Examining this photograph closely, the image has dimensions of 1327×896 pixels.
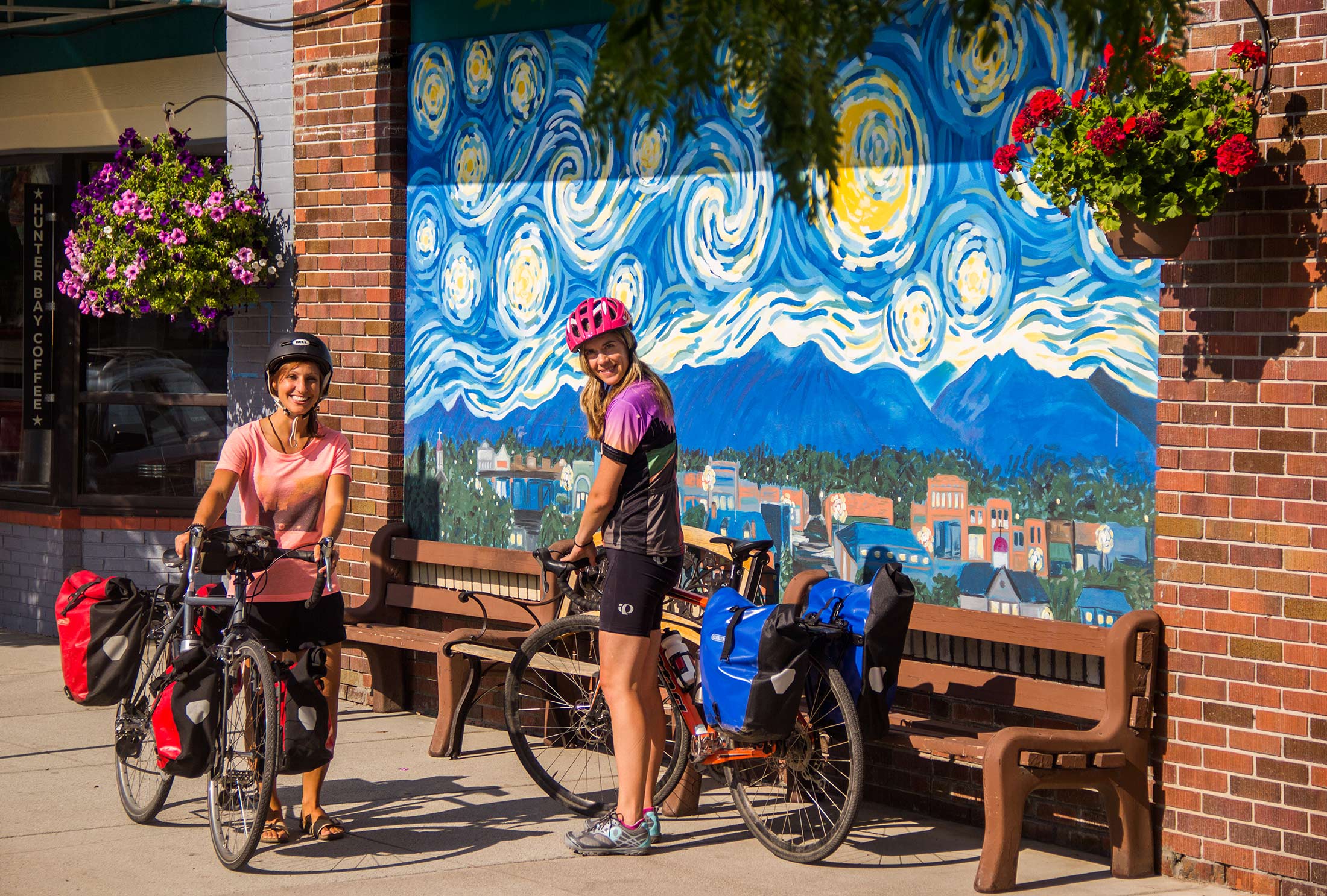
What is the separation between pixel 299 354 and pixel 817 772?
2503mm

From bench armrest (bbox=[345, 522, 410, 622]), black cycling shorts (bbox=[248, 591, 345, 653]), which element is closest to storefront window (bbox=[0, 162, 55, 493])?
bench armrest (bbox=[345, 522, 410, 622])

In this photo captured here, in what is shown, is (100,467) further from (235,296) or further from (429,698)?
(429,698)

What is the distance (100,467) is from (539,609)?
14.1 ft

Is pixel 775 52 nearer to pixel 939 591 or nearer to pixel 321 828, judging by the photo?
pixel 939 591

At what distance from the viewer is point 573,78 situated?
8367 mm

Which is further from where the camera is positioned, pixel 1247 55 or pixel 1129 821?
pixel 1129 821

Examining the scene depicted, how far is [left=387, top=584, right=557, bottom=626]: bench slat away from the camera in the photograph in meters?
8.22

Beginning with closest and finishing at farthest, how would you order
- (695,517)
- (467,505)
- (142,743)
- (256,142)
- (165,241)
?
(142,743) < (695,517) < (467,505) < (165,241) < (256,142)

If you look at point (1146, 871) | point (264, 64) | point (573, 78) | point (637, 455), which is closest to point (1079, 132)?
point (637, 455)

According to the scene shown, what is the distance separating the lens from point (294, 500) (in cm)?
628

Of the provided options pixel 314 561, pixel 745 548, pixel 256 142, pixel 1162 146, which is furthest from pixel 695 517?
pixel 256 142

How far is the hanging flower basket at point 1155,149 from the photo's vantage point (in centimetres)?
558

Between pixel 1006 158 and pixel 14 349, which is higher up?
pixel 1006 158

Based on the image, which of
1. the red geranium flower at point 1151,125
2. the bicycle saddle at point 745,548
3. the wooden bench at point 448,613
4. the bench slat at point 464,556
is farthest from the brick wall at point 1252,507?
the bench slat at point 464,556
